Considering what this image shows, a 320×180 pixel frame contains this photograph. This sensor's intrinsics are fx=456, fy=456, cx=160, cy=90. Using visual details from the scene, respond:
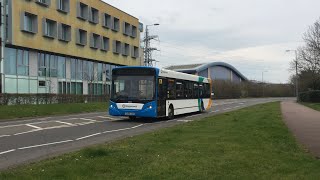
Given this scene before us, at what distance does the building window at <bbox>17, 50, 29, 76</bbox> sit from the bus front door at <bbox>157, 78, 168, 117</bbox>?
22.0 m

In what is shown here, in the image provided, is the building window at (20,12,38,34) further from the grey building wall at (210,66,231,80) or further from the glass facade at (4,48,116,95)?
the grey building wall at (210,66,231,80)

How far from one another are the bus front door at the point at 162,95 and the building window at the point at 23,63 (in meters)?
22.0

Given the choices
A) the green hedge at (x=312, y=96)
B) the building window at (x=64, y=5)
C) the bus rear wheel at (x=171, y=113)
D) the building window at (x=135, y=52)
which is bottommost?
the bus rear wheel at (x=171, y=113)

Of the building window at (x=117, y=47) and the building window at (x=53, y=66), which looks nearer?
the building window at (x=53, y=66)

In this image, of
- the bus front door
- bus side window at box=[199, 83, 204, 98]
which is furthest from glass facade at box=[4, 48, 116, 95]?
the bus front door

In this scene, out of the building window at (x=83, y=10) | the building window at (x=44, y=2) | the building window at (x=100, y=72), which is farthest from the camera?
the building window at (x=100, y=72)

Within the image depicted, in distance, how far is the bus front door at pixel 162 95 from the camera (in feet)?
74.0

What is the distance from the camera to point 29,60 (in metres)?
42.8

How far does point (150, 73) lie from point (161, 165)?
14.1m

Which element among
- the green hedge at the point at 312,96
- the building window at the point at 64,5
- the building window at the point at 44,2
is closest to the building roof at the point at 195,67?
the green hedge at the point at 312,96

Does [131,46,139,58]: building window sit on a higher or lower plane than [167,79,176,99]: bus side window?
higher

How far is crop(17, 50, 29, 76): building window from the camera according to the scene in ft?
136

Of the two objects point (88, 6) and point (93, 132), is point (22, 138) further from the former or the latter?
point (88, 6)

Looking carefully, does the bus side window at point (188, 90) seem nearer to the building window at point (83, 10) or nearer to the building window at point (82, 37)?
the building window at point (82, 37)
